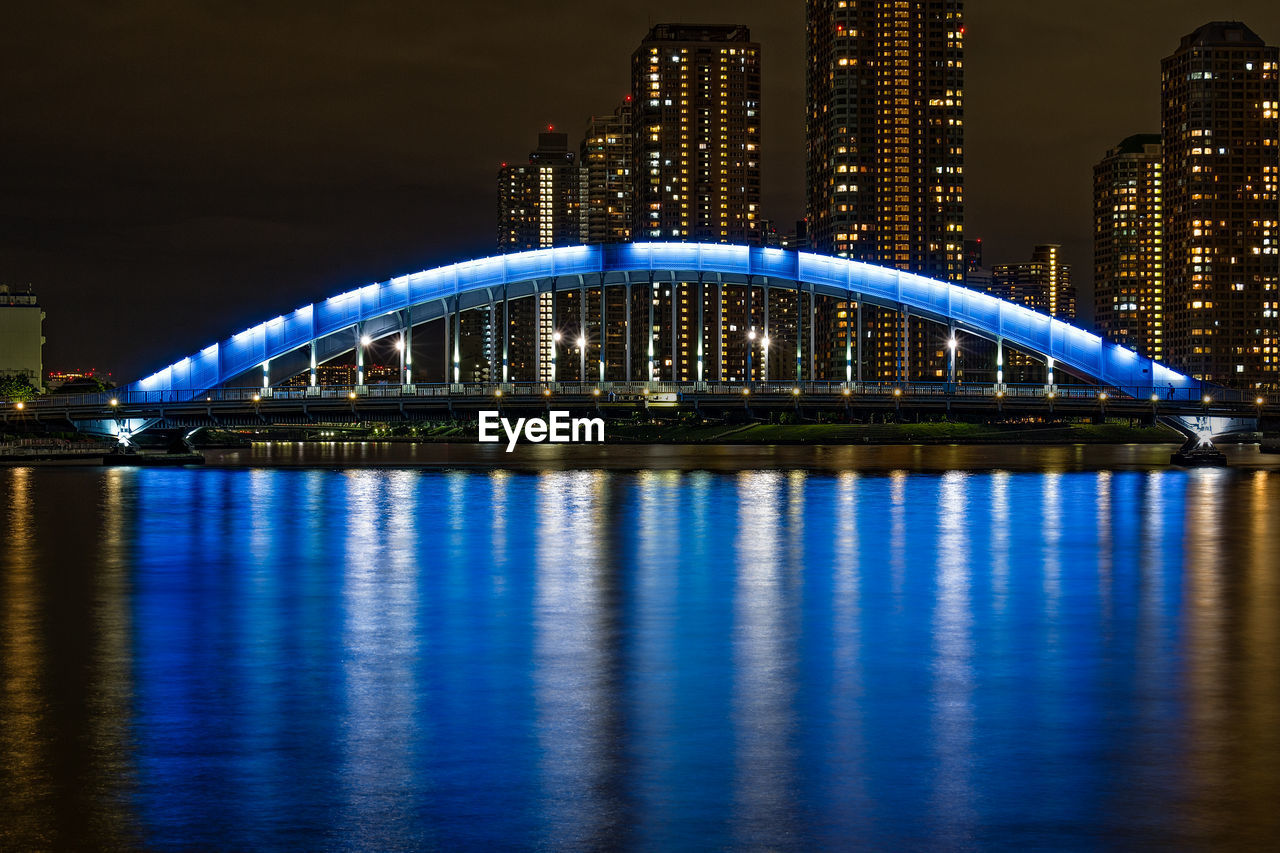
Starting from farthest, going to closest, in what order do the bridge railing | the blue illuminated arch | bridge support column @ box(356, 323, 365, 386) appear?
the blue illuminated arch
bridge support column @ box(356, 323, 365, 386)
the bridge railing

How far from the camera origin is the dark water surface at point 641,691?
39.3 ft

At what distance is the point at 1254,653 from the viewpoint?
20484 mm

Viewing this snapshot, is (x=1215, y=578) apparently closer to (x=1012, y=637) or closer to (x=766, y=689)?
(x=1012, y=637)

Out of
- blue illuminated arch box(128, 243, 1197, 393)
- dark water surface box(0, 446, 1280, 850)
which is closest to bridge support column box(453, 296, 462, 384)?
blue illuminated arch box(128, 243, 1197, 393)

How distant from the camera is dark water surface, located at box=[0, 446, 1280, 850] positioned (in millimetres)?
11992

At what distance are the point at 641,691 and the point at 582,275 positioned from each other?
9145cm

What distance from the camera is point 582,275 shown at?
108m

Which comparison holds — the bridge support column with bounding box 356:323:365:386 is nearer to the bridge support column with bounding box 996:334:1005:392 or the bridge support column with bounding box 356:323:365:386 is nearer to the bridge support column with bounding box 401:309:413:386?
the bridge support column with bounding box 401:309:413:386

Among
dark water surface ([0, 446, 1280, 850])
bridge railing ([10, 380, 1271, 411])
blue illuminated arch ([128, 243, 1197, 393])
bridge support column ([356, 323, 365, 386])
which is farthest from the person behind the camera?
blue illuminated arch ([128, 243, 1197, 393])

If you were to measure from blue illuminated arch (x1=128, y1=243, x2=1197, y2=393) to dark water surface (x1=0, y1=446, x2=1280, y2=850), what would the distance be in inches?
2499

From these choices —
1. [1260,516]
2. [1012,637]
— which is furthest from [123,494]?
[1012,637]

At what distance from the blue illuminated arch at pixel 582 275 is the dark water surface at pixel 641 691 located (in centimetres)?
6349

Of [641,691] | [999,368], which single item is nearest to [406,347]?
[999,368]

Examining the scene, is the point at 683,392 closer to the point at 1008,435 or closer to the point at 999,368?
the point at 999,368
